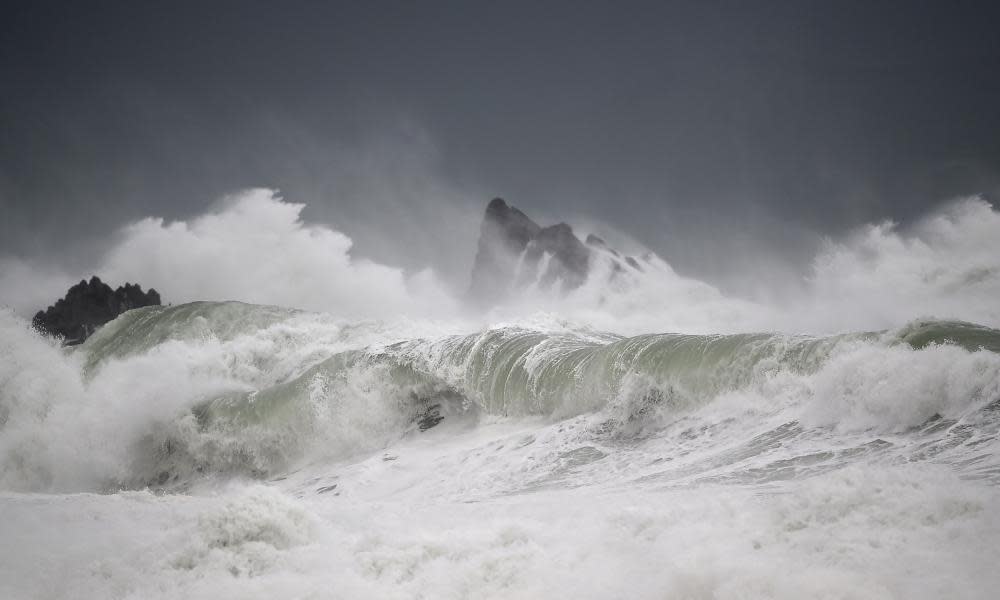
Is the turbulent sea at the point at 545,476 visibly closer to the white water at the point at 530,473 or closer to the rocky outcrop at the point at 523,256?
the white water at the point at 530,473

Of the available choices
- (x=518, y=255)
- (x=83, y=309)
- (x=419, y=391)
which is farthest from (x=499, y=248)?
(x=419, y=391)

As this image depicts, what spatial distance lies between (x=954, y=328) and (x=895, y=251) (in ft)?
70.9

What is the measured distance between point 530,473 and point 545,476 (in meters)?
0.28

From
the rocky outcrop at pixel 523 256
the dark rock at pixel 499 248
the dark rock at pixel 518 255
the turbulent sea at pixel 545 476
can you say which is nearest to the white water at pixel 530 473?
the turbulent sea at pixel 545 476

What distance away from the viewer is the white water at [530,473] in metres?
2.72

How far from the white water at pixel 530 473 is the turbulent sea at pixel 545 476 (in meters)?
0.02

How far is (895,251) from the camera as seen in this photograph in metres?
23.7

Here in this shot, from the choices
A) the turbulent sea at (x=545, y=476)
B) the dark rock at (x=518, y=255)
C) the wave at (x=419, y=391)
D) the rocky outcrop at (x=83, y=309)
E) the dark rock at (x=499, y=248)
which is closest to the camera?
the turbulent sea at (x=545, y=476)

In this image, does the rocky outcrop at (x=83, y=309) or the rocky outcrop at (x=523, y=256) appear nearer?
the rocky outcrop at (x=83, y=309)

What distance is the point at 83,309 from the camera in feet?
136

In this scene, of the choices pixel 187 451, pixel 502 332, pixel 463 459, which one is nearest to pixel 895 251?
pixel 502 332

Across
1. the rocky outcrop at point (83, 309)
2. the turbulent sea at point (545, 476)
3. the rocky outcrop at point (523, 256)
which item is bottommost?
the turbulent sea at point (545, 476)

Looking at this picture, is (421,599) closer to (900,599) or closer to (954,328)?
(900,599)

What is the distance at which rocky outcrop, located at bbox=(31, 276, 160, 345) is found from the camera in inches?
1602
